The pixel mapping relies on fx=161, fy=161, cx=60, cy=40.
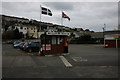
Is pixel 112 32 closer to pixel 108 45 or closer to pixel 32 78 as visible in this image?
pixel 108 45

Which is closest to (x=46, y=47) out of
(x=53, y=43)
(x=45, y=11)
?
(x=53, y=43)

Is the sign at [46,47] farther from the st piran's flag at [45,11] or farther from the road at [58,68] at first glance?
the road at [58,68]

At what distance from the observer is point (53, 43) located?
20328 millimetres

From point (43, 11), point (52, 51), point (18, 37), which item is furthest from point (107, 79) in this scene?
point (18, 37)

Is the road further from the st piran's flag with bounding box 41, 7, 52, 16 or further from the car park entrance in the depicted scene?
the st piran's flag with bounding box 41, 7, 52, 16

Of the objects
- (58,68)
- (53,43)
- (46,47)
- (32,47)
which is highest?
(53,43)

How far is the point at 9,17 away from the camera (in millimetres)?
121875

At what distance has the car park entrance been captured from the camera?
1992 centimetres

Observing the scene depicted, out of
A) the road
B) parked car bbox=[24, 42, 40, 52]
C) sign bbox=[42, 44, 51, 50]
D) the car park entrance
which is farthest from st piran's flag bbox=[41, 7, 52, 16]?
the road

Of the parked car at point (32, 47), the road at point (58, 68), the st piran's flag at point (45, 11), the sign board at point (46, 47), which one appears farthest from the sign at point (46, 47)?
the road at point (58, 68)

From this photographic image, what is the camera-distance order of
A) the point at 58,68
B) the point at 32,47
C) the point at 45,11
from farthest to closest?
the point at 32,47 → the point at 45,11 → the point at 58,68

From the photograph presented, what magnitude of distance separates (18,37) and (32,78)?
67162 millimetres

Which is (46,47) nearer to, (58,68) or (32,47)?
(32,47)

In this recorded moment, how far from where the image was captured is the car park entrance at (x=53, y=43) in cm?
1992
